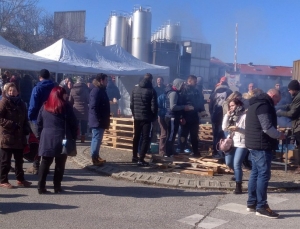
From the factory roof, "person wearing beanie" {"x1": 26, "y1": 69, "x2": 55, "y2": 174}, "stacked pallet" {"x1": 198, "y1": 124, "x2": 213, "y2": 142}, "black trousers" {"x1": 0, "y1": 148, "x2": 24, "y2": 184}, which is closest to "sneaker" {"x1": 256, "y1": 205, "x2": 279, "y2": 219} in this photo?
"black trousers" {"x1": 0, "y1": 148, "x2": 24, "y2": 184}

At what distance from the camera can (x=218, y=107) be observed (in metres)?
10.8

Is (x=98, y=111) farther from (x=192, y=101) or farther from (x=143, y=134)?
(x=192, y=101)

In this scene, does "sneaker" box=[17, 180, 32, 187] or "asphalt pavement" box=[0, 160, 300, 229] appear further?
"sneaker" box=[17, 180, 32, 187]

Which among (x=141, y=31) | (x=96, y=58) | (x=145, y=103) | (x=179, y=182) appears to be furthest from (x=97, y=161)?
(x=141, y=31)

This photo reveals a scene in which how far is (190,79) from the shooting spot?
Result: 35.1 feet

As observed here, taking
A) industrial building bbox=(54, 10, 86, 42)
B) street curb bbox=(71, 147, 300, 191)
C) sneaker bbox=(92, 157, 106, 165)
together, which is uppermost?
industrial building bbox=(54, 10, 86, 42)

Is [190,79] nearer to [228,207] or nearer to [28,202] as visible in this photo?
[228,207]

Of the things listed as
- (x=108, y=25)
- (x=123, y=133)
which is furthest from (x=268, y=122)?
(x=108, y=25)

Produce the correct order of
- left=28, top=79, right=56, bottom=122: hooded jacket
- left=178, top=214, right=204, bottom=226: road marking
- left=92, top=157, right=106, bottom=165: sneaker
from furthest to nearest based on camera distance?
left=92, top=157, right=106, bottom=165: sneaker, left=28, top=79, right=56, bottom=122: hooded jacket, left=178, top=214, right=204, bottom=226: road marking

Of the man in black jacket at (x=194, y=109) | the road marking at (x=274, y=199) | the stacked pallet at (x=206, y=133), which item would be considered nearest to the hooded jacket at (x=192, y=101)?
the man in black jacket at (x=194, y=109)

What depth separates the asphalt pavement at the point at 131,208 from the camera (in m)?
5.88

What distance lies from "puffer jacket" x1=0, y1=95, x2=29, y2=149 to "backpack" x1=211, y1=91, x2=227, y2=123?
4919mm

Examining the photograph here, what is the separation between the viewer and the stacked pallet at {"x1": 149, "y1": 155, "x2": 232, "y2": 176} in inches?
354

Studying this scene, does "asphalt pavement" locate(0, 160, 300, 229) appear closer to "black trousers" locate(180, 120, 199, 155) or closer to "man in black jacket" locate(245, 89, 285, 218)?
"man in black jacket" locate(245, 89, 285, 218)
